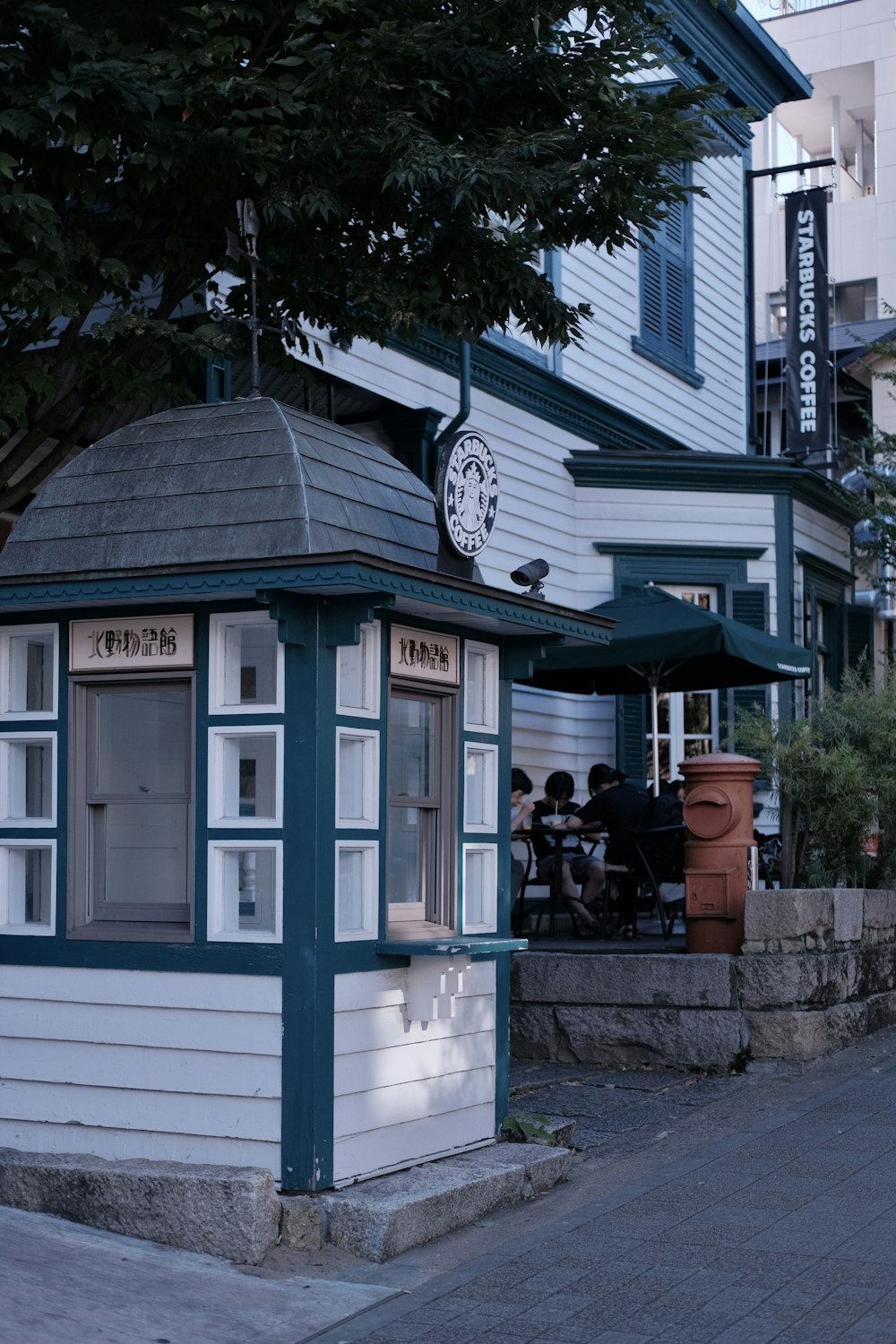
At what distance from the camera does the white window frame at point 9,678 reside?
6746mm

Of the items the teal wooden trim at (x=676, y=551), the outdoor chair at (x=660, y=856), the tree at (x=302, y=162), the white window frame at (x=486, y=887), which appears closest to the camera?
the white window frame at (x=486, y=887)

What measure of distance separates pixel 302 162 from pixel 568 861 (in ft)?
20.3

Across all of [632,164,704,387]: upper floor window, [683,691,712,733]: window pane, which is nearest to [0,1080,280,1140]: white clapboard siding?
[683,691,712,733]: window pane

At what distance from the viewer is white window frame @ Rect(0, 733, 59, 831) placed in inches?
265

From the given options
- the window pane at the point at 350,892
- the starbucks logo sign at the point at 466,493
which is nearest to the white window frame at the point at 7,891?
the window pane at the point at 350,892

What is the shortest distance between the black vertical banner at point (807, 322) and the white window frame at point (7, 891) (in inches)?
584

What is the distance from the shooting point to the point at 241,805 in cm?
650

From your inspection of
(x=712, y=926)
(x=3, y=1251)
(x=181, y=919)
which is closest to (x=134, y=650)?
(x=181, y=919)

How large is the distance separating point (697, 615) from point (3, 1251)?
7772mm

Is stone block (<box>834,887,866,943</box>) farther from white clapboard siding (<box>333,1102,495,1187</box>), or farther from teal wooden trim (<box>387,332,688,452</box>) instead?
teal wooden trim (<box>387,332,688,452</box>)

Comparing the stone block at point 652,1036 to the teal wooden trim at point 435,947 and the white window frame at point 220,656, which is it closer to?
the teal wooden trim at point 435,947

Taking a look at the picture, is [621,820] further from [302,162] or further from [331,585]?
[331,585]

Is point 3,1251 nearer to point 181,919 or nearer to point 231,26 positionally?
point 181,919

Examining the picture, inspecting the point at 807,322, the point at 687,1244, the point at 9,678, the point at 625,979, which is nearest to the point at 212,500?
the point at 9,678
